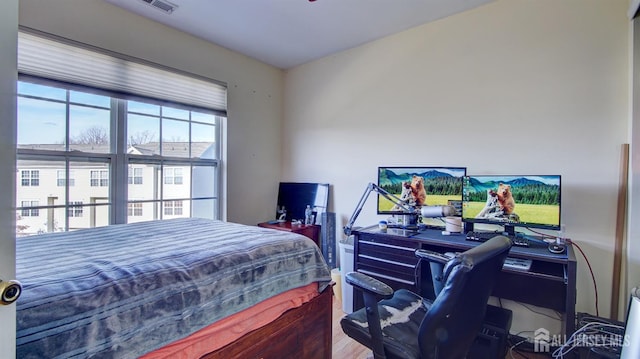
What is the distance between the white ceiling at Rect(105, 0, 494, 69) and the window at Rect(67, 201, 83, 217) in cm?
169

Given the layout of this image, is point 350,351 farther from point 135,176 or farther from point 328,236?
point 135,176

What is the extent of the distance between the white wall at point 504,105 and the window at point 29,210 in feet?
8.49

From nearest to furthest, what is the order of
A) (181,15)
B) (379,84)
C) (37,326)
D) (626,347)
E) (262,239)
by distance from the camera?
1. (37,326)
2. (626,347)
3. (262,239)
4. (181,15)
5. (379,84)

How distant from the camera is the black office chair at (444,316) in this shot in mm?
1147

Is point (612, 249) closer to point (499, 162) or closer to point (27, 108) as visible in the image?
point (499, 162)

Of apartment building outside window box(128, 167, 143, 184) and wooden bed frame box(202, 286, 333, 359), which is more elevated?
apartment building outside window box(128, 167, 143, 184)

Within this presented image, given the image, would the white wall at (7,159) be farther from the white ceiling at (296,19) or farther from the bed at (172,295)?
the white ceiling at (296,19)

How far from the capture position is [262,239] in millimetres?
1605

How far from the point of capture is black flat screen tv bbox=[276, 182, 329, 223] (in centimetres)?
345

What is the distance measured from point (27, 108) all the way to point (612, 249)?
4.22 metres

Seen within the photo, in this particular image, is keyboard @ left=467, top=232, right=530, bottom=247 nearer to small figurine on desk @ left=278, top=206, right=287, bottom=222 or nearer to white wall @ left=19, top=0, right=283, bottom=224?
small figurine on desk @ left=278, top=206, right=287, bottom=222

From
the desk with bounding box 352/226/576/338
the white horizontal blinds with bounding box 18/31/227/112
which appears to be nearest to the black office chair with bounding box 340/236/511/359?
the desk with bounding box 352/226/576/338

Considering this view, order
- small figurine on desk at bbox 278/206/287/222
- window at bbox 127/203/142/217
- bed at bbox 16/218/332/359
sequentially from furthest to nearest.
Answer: small figurine on desk at bbox 278/206/287/222 < window at bbox 127/203/142/217 < bed at bbox 16/218/332/359

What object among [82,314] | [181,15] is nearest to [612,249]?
[82,314]
